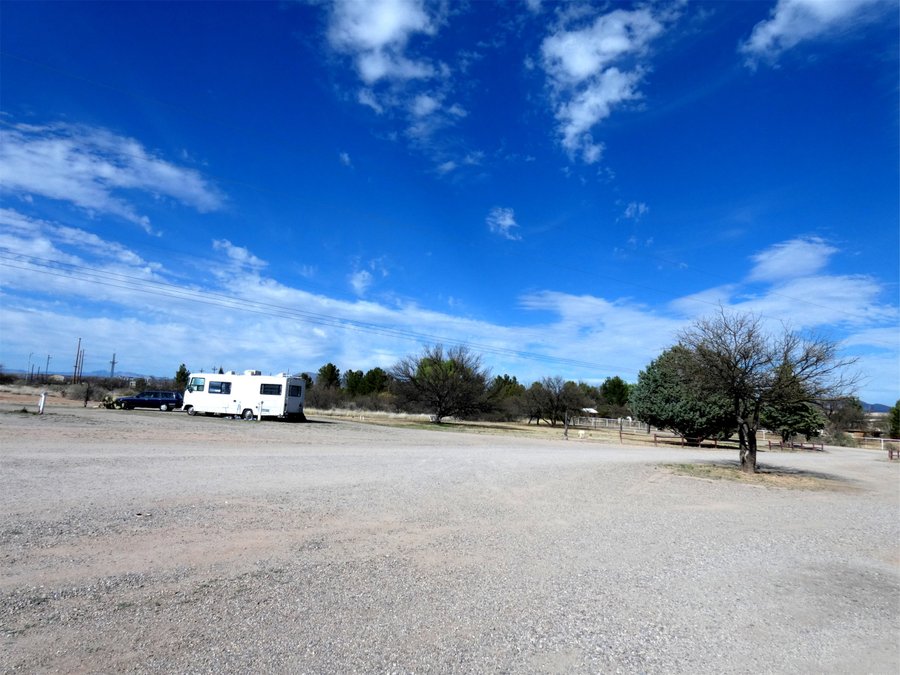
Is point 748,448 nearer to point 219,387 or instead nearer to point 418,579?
point 418,579

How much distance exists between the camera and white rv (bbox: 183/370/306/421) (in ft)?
115

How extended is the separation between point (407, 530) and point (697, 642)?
4069 mm

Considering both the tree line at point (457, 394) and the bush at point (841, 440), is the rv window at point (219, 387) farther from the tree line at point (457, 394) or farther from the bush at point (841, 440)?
the bush at point (841, 440)

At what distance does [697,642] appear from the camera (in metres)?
4.34

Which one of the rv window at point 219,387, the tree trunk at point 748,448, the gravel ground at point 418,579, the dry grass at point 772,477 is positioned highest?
the rv window at point 219,387

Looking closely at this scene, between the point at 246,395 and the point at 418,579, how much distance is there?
1306 inches

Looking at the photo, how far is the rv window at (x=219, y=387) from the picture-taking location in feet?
120

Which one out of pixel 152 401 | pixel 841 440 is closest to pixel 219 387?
pixel 152 401

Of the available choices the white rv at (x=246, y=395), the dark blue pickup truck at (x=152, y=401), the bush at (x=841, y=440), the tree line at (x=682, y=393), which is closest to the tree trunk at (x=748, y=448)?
the tree line at (x=682, y=393)

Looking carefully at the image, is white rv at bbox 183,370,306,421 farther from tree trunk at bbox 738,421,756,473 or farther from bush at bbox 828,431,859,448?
bush at bbox 828,431,859,448

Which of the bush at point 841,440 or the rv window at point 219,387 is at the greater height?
the rv window at point 219,387

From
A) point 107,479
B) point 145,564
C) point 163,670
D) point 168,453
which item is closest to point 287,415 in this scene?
point 168,453

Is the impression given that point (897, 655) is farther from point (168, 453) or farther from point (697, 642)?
point (168, 453)

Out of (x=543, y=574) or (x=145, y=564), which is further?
(x=543, y=574)
